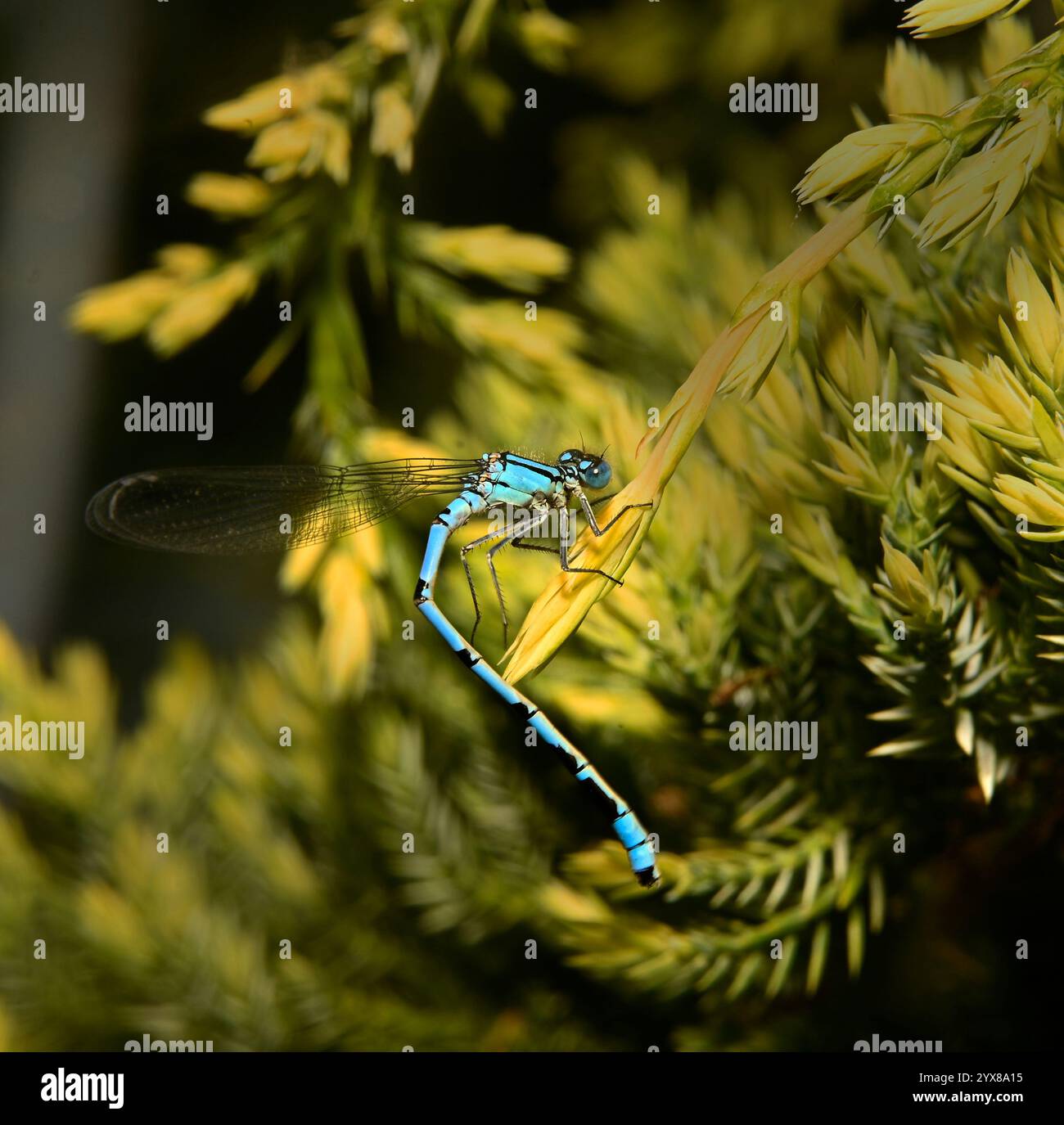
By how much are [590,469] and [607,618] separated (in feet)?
0.32

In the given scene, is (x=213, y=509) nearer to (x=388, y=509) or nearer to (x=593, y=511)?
(x=388, y=509)

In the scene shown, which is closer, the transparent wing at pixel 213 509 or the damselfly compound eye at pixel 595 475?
the damselfly compound eye at pixel 595 475

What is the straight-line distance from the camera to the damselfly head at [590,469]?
55cm

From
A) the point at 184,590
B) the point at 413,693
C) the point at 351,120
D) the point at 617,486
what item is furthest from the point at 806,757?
the point at 184,590

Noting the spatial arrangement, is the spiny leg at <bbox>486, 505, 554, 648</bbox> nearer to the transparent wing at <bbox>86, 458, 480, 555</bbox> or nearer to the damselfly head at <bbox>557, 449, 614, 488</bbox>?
the damselfly head at <bbox>557, 449, 614, 488</bbox>

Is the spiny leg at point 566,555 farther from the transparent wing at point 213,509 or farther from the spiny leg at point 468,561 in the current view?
the transparent wing at point 213,509

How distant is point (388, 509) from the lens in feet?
2.14

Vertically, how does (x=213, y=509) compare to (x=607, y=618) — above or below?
above

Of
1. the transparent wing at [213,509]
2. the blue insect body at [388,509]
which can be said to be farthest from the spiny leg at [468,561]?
the transparent wing at [213,509]

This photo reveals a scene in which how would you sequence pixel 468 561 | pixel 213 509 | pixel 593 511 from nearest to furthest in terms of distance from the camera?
1. pixel 593 511
2. pixel 468 561
3. pixel 213 509

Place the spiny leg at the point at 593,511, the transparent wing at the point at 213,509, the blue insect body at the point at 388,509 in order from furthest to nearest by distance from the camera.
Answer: the transparent wing at the point at 213,509
the blue insect body at the point at 388,509
the spiny leg at the point at 593,511

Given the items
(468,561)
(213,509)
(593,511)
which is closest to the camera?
(593,511)

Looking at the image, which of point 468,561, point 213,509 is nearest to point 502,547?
point 468,561

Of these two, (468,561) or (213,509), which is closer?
(468,561)
